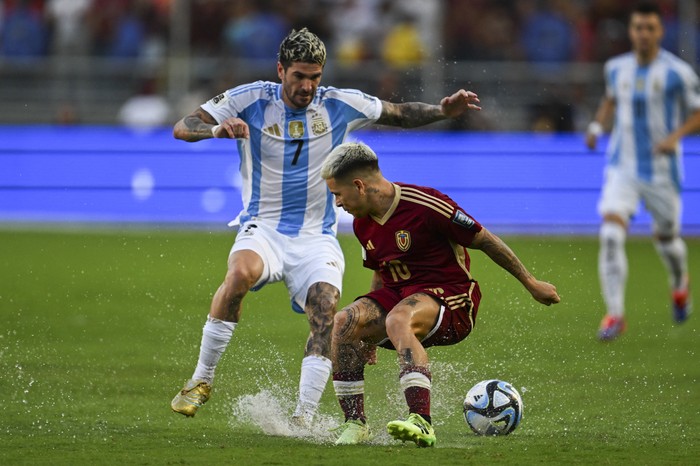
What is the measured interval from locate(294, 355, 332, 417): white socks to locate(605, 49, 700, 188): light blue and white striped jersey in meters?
5.05

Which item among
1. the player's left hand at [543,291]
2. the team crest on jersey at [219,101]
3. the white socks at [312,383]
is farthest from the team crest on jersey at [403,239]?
the team crest on jersey at [219,101]

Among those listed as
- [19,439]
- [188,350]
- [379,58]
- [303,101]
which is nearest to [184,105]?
[379,58]

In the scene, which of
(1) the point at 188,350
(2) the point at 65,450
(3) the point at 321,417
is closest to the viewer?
(2) the point at 65,450

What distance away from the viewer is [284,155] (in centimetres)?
734

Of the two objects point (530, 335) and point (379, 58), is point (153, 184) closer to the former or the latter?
point (379, 58)

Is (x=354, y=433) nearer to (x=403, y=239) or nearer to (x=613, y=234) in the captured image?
(x=403, y=239)

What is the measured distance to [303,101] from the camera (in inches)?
285

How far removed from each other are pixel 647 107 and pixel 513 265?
5.55 metres

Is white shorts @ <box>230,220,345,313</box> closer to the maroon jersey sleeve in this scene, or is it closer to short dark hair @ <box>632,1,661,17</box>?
the maroon jersey sleeve

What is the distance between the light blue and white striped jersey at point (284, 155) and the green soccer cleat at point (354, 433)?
134 centimetres

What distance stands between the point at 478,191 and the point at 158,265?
13.7 feet

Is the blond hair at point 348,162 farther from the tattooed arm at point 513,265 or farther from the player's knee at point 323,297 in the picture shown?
the player's knee at point 323,297

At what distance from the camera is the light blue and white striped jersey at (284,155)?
7.33 metres

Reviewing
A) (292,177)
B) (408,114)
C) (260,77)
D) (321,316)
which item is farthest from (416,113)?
(260,77)
